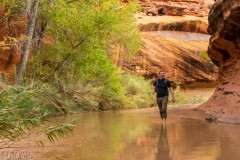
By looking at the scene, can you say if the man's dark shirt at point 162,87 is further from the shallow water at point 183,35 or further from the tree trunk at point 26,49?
the shallow water at point 183,35

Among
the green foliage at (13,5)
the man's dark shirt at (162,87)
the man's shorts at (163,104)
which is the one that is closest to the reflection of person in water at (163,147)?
the man's shorts at (163,104)

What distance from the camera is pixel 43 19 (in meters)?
17.9

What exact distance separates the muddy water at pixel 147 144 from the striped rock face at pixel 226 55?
2902 mm

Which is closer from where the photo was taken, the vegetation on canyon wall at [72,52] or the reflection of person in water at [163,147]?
the reflection of person in water at [163,147]

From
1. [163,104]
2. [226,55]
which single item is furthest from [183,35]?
[163,104]

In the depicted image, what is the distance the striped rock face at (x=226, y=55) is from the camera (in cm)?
1216

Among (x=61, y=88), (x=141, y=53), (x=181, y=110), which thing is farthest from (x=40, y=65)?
(x=141, y=53)

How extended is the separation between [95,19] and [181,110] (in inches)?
208

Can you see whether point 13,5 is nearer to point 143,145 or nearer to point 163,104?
point 163,104

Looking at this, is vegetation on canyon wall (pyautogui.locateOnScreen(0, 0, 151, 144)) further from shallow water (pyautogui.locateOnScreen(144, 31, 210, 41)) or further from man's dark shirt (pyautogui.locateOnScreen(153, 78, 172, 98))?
shallow water (pyautogui.locateOnScreen(144, 31, 210, 41))

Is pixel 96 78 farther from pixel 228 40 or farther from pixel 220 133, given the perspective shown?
pixel 220 133

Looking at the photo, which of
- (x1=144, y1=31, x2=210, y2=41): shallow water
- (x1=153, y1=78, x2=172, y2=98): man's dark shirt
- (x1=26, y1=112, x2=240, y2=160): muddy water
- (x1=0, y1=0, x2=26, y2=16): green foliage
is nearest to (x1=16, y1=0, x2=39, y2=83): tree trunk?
(x1=0, y1=0, x2=26, y2=16): green foliage

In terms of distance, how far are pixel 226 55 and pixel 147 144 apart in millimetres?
8478

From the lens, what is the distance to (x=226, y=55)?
1473cm
